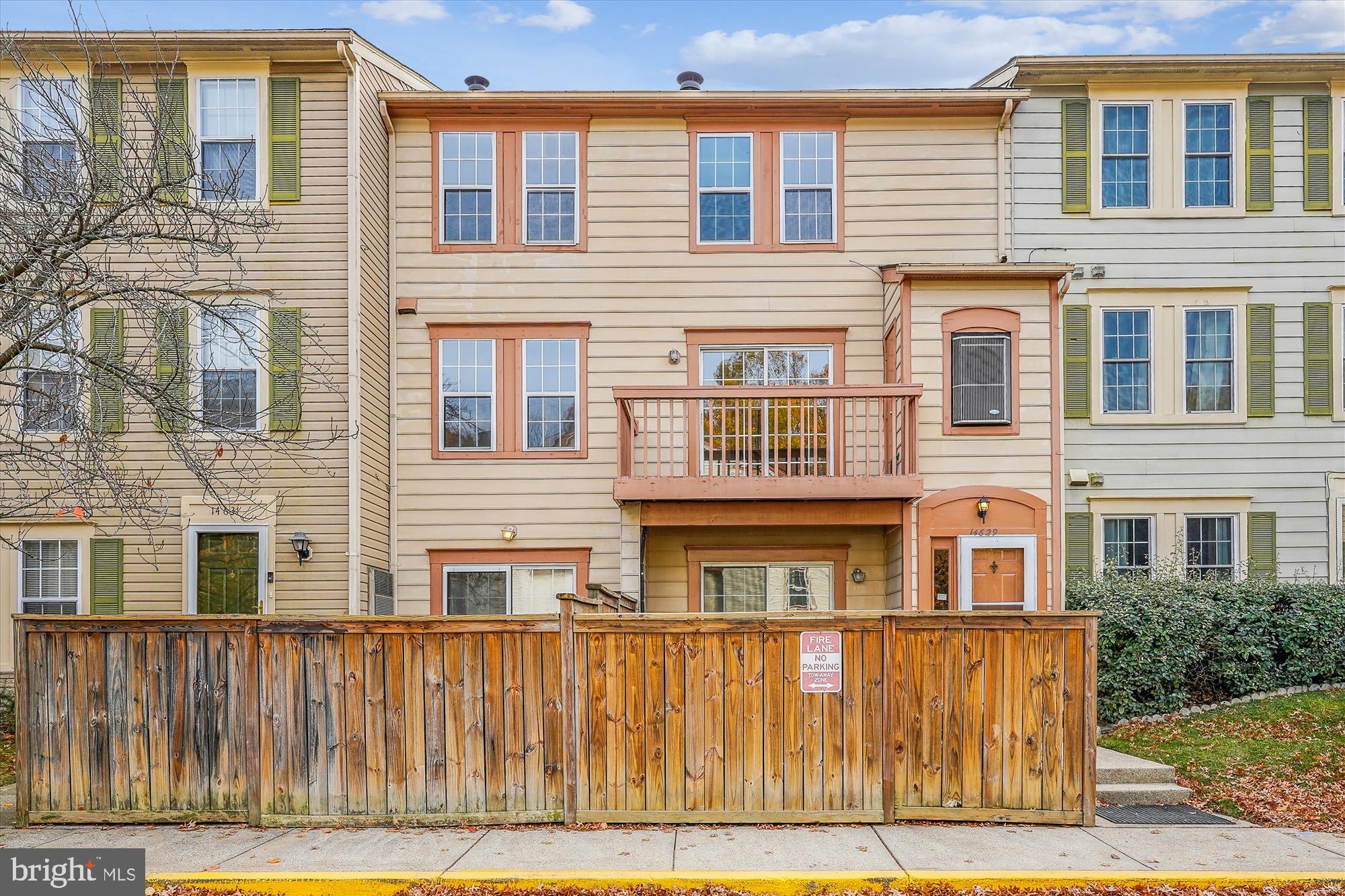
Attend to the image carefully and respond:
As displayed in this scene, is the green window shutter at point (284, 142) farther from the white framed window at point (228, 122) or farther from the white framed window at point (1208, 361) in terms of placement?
the white framed window at point (1208, 361)

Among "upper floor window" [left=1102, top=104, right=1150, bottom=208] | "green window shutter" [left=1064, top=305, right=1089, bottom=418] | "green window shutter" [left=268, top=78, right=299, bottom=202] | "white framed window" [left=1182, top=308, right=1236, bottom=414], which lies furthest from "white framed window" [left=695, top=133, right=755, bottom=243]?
"white framed window" [left=1182, top=308, right=1236, bottom=414]

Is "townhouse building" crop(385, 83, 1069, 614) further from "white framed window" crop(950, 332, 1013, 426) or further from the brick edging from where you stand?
the brick edging

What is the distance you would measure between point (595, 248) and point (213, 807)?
26.3 ft

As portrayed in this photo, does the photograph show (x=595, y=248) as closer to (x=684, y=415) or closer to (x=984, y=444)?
(x=684, y=415)

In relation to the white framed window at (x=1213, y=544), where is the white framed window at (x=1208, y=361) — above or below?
above

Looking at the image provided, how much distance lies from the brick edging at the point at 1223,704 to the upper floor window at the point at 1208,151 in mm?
5871

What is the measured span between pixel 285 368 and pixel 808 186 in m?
6.61

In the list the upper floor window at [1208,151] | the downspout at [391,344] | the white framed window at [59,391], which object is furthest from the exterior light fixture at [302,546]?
the upper floor window at [1208,151]

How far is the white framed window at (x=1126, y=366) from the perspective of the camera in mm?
13523

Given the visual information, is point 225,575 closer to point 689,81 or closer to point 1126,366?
point 689,81

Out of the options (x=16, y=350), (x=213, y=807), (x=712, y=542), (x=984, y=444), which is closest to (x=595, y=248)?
(x=712, y=542)

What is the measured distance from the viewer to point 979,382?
12.3 meters

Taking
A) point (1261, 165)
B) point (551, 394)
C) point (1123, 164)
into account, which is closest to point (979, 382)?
point (1123, 164)

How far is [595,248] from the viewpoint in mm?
13477
